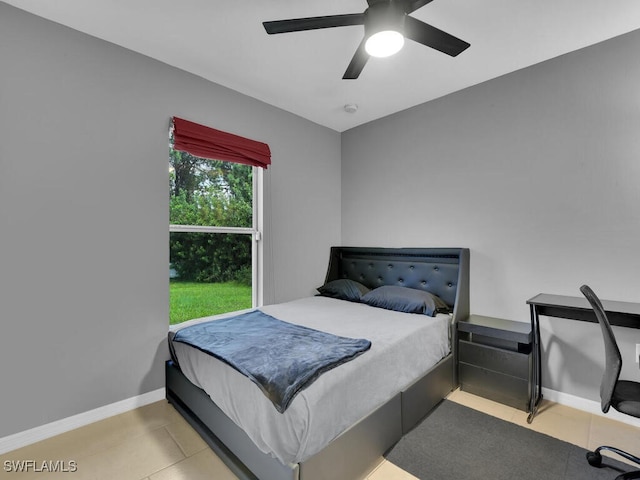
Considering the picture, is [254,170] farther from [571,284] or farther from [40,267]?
[571,284]

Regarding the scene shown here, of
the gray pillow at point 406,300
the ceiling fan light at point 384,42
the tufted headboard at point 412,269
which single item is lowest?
the gray pillow at point 406,300

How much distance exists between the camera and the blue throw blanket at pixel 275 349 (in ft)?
4.56

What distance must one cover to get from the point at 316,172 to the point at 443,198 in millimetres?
1470

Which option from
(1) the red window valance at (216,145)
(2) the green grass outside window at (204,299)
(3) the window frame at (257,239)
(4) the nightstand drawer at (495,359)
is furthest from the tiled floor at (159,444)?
(1) the red window valance at (216,145)

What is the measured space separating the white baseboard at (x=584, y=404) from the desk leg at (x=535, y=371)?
0.37 ft

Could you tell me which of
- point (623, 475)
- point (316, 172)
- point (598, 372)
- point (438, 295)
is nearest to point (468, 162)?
point (438, 295)

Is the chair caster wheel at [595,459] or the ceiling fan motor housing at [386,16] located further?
the chair caster wheel at [595,459]

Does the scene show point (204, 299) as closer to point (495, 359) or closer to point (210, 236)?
point (210, 236)

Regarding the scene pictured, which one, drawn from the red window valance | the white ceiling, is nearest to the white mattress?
the red window valance

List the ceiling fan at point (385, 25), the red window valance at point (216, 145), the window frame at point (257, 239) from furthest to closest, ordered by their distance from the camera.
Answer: the window frame at point (257, 239)
the red window valance at point (216, 145)
the ceiling fan at point (385, 25)

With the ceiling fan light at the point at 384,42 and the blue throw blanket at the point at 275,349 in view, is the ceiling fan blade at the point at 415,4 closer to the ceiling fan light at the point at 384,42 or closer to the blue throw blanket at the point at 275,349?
the ceiling fan light at the point at 384,42

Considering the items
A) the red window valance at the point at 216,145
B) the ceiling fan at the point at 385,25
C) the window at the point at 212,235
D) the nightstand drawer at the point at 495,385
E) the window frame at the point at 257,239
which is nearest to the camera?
the ceiling fan at the point at 385,25
